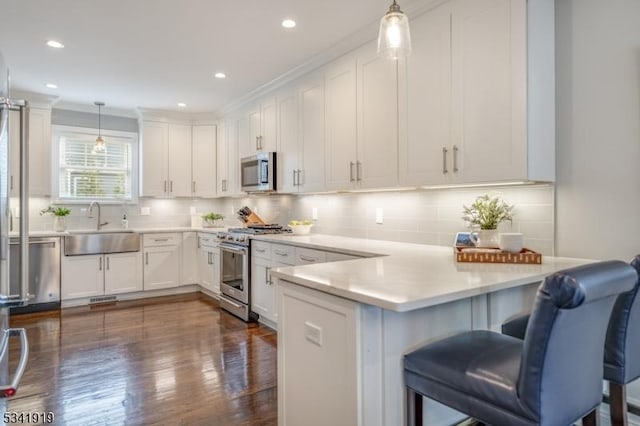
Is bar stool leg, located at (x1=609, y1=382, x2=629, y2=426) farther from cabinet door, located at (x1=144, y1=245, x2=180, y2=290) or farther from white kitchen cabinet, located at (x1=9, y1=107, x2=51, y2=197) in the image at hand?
white kitchen cabinet, located at (x1=9, y1=107, x2=51, y2=197)

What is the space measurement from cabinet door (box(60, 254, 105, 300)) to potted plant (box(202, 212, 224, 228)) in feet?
4.98

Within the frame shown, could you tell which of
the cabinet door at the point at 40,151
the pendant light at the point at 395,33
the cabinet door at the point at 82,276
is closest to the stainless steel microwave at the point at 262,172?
the cabinet door at the point at 82,276

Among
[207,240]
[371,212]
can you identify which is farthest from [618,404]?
[207,240]

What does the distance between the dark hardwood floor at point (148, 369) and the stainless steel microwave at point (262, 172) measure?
1.50 m

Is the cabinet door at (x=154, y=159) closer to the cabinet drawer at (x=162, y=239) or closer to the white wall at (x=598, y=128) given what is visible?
the cabinet drawer at (x=162, y=239)

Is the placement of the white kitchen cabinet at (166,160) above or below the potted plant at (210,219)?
above

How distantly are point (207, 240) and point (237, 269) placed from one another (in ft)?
3.95

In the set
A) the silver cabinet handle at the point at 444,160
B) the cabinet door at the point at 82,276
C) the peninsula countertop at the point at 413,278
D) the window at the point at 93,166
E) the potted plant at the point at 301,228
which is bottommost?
the cabinet door at the point at 82,276

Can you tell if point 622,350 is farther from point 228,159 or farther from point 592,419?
point 228,159

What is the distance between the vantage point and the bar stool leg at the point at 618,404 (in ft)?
4.72

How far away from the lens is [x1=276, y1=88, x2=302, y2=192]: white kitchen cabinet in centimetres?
403

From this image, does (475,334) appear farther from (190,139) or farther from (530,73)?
(190,139)

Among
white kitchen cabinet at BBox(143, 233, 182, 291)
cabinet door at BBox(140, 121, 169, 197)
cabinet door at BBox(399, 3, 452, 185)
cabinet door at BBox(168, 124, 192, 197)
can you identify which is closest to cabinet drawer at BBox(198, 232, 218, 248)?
white kitchen cabinet at BBox(143, 233, 182, 291)

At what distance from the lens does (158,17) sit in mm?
2889
